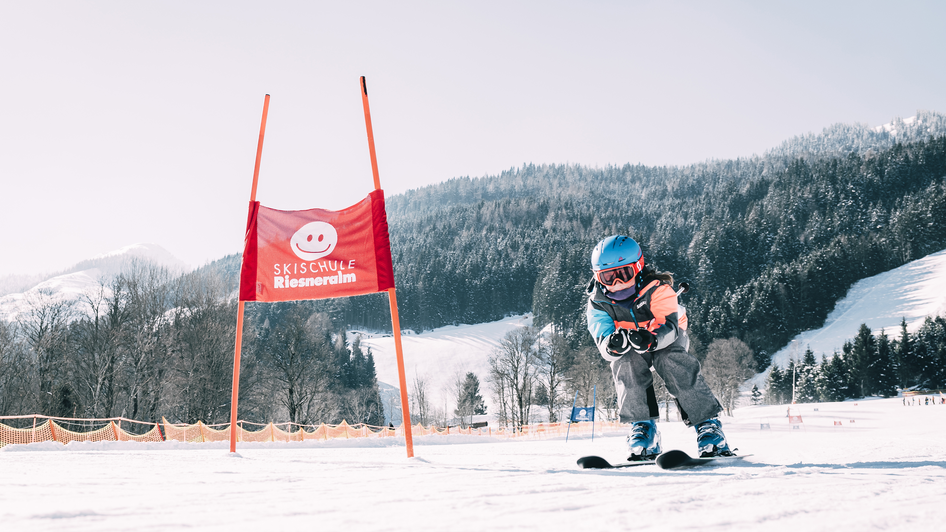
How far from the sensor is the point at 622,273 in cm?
531

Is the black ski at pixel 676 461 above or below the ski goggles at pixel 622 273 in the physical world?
below

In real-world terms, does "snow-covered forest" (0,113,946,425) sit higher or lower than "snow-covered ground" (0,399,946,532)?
higher

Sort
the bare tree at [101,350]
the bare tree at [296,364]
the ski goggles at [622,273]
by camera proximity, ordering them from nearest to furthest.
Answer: the ski goggles at [622,273]
the bare tree at [101,350]
the bare tree at [296,364]

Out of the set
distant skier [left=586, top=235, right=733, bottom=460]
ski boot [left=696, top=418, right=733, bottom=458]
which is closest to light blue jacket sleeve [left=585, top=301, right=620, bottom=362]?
distant skier [left=586, top=235, right=733, bottom=460]

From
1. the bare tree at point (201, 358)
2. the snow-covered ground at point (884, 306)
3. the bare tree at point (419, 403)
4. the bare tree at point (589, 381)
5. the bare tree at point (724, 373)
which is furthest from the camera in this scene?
the snow-covered ground at point (884, 306)

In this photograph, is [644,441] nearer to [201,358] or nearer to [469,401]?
[201,358]

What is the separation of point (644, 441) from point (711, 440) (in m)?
0.55

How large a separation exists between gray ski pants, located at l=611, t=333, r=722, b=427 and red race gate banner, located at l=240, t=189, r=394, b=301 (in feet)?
12.9

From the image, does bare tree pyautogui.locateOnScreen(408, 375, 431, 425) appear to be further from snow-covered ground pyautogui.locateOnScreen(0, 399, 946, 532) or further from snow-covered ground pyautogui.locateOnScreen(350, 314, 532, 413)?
snow-covered ground pyautogui.locateOnScreen(0, 399, 946, 532)

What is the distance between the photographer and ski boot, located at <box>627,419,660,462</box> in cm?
505

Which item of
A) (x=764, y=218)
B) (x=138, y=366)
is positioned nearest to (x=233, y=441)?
(x=138, y=366)

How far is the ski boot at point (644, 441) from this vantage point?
5.05m

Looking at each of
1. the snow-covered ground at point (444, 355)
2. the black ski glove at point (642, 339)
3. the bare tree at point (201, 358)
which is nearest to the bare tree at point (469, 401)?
the snow-covered ground at point (444, 355)

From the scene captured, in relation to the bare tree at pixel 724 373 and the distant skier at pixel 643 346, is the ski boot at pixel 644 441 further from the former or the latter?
the bare tree at pixel 724 373
